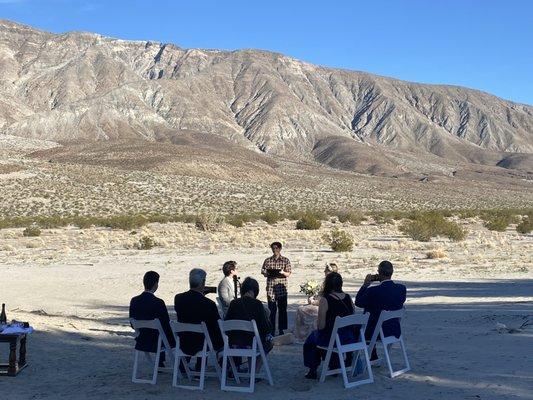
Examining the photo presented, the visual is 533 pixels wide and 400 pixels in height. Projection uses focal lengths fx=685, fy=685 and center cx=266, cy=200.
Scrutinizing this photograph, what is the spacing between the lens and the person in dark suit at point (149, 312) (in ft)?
27.6

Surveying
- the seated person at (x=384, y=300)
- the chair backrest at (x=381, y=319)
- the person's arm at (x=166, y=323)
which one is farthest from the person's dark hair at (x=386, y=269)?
the person's arm at (x=166, y=323)

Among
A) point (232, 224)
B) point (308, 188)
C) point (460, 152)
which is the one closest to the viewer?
point (232, 224)

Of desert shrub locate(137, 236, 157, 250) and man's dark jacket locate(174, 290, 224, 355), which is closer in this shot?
man's dark jacket locate(174, 290, 224, 355)

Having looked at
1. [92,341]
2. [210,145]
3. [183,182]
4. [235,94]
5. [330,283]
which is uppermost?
[235,94]

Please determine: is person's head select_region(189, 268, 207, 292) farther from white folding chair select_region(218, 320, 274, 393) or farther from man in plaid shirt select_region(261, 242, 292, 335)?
man in plaid shirt select_region(261, 242, 292, 335)

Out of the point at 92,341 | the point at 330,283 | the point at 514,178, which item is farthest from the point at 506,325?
the point at 514,178

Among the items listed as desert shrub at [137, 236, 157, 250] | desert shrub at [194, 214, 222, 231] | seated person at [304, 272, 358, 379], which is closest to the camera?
seated person at [304, 272, 358, 379]

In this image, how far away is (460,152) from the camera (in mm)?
183500

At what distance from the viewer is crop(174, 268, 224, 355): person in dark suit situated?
8.30 m

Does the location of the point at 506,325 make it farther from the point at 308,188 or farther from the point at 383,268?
the point at 308,188

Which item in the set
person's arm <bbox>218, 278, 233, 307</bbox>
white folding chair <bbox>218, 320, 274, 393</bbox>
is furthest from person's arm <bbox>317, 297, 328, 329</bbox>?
person's arm <bbox>218, 278, 233, 307</bbox>

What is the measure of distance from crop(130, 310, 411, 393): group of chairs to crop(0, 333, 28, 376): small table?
1570mm

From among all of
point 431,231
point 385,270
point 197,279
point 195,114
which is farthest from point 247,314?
point 195,114

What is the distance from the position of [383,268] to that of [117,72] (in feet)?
617
